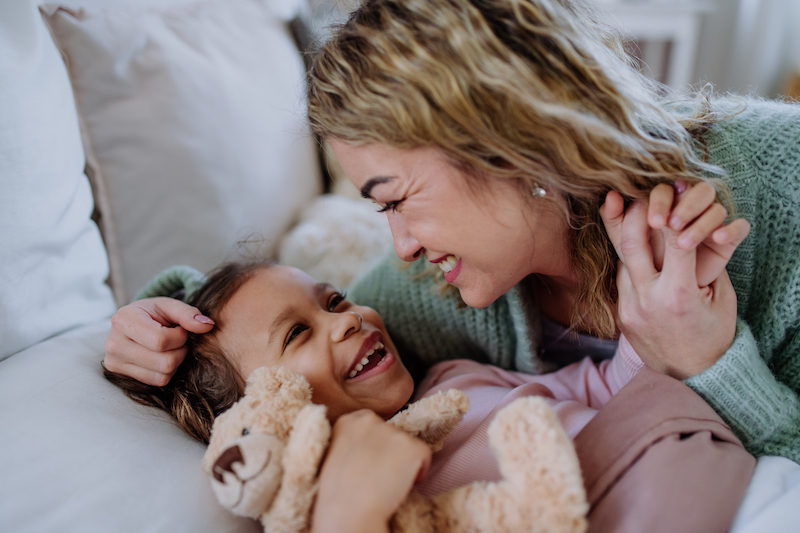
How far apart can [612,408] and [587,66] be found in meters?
0.47

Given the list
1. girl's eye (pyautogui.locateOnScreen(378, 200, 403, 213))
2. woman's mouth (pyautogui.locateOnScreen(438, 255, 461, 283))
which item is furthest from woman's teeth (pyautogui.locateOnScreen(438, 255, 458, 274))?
girl's eye (pyautogui.locateOnScreen(378, 200, 403, 213))

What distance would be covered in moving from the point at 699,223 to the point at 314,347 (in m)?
0.60

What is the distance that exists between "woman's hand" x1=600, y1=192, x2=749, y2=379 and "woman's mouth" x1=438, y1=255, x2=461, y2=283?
249 mm

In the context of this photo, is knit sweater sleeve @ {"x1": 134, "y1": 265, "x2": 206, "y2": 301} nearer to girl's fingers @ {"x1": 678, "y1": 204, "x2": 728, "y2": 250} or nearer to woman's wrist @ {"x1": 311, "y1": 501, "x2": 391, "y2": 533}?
woman's wrist @ {"x1": 311, "y1": 501, "x2": 391, "y2": 533}

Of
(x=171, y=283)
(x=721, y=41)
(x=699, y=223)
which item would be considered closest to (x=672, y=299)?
(x=699, y=223)

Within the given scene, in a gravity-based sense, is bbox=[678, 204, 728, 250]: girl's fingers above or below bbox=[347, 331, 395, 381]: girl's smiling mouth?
above

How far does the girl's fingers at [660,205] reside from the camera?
0.75 m

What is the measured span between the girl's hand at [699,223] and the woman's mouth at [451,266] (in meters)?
0.31

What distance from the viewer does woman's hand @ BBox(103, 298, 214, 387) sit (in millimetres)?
870

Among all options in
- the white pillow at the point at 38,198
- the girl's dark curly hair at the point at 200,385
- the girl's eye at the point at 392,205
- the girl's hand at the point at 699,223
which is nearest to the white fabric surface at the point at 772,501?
the girl's hand at the point at 699,223

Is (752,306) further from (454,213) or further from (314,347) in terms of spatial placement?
(314,347)

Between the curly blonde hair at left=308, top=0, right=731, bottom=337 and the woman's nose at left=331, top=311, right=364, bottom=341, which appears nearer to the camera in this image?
the curly blonde hair at left=308, top=0, right=731, bottom=337

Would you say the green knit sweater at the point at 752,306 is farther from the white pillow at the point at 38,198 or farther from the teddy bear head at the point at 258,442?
the teddy bear head at the point at 258,442

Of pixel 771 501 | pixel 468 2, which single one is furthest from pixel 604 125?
pixel 771 501
